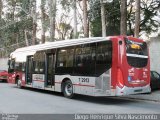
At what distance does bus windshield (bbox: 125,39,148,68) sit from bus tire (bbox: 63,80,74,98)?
3.72m

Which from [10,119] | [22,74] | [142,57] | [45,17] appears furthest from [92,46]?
[45,17]

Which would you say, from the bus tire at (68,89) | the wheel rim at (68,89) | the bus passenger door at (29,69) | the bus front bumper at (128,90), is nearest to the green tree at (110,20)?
the bus passenger door at (29,69)

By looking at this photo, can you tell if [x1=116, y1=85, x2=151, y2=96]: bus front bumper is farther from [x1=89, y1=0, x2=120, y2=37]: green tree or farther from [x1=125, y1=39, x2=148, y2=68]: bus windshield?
[x1=89, y1=0, x2=120, y2=37]: green tree

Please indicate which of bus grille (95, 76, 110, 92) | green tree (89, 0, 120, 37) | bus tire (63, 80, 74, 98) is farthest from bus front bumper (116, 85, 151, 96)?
green tree (89, 0, 120, 37)

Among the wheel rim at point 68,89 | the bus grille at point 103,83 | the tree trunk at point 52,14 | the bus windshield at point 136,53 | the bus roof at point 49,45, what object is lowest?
the wheel rim at point 68,89

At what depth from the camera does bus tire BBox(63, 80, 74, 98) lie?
54.2 ft

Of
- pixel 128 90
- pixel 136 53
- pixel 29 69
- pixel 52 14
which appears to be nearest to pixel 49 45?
pixel 29 69

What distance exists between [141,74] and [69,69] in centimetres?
389

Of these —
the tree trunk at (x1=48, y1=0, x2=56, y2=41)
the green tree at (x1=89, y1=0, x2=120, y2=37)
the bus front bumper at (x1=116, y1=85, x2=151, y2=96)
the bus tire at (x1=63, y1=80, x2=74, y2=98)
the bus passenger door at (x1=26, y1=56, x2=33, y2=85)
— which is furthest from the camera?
the green tree at (x1=89, y1=0, x2=120, y2=37)

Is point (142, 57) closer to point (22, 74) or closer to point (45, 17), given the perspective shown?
point (22, 74)

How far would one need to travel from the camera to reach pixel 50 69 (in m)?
18.6

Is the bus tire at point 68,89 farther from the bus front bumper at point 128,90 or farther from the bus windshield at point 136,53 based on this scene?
the bus windshield at point 136,53

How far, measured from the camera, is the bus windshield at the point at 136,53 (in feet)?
46.6

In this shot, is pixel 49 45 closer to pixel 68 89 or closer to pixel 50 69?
pixel 50 69
